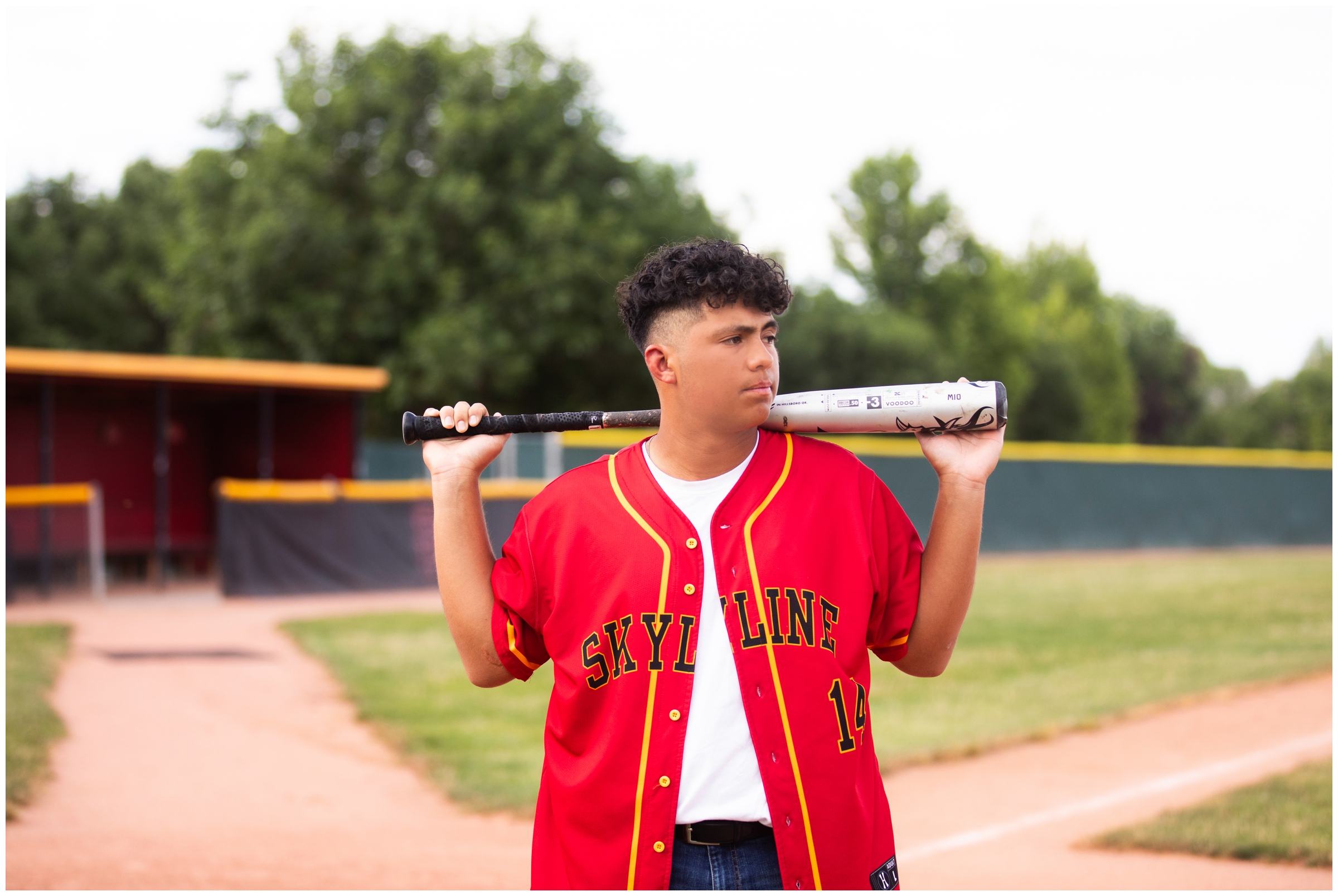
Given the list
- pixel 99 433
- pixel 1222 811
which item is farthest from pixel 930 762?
pixel 99 433

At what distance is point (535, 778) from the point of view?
7023mm

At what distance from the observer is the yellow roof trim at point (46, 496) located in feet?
48.8

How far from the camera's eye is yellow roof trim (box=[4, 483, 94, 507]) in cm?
1488

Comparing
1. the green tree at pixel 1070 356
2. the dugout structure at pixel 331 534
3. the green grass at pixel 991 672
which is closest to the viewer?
the green grass at pixel 991 672

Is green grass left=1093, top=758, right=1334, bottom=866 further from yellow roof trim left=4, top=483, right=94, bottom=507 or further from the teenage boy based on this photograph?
yellow roof trim left=4, top=483, right=94, bottom=507

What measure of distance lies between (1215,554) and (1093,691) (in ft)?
71.8

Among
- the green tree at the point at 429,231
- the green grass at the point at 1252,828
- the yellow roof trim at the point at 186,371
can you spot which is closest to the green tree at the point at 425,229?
the green tree at the point at 429,231

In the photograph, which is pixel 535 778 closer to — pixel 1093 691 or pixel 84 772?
pixel 84 772

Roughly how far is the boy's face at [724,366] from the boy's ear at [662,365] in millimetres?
17

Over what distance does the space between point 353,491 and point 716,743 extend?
1541 cm

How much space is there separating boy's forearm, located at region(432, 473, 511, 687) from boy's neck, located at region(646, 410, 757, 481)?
378 mm

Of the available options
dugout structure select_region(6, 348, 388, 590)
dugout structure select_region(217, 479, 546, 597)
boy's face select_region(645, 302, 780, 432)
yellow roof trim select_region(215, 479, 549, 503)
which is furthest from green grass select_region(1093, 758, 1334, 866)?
dugout structure select_region(6, 348, 388, 590)

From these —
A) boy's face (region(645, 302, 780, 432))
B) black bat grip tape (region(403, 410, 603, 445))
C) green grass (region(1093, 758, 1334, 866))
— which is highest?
boy's face (region(645, 302, 780, 432))

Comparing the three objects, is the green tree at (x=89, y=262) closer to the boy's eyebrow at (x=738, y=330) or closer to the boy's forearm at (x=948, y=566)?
the boy's eyebrow at (x=738, y=330)
